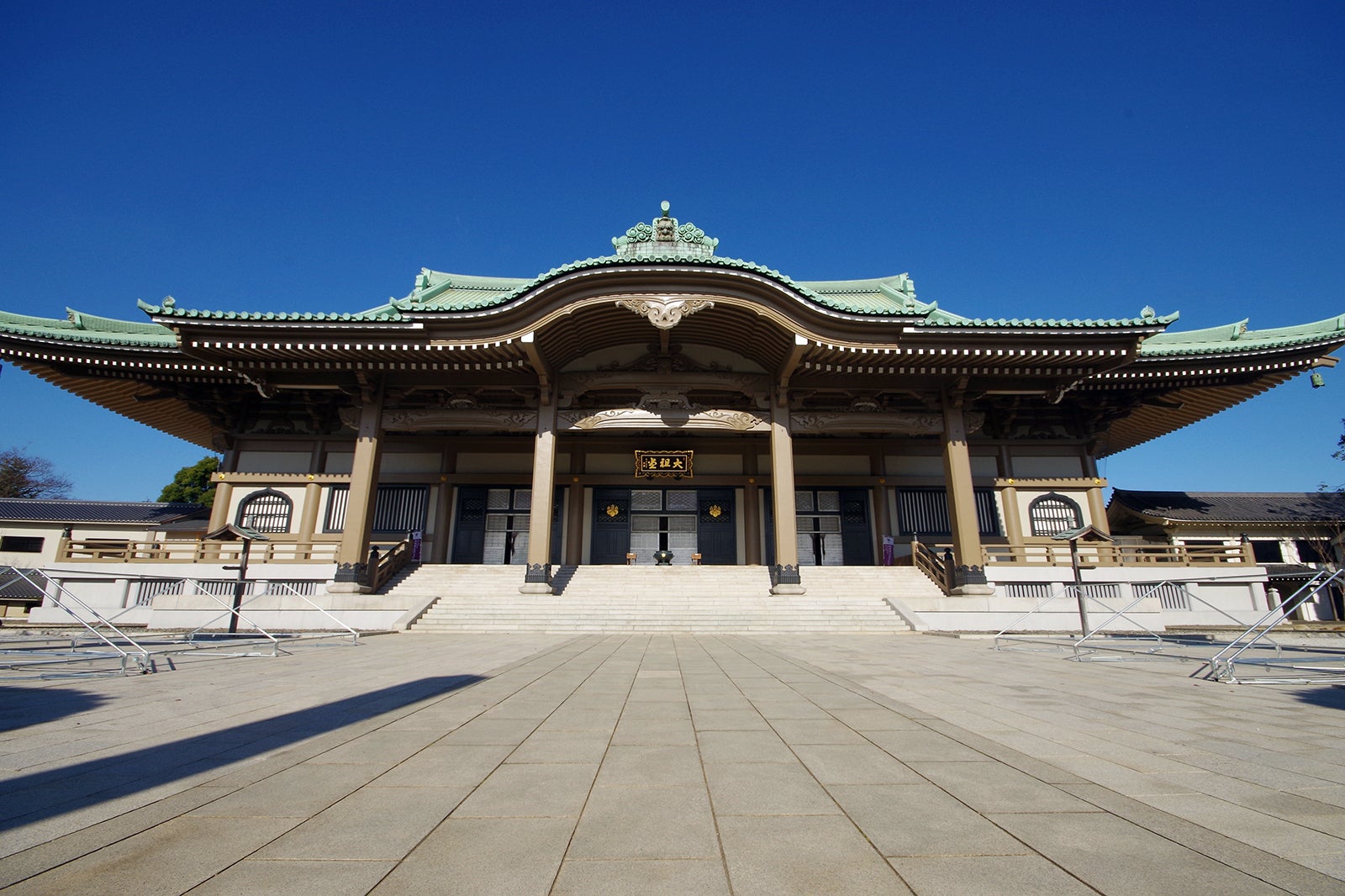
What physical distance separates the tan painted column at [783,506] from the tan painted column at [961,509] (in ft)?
13.0

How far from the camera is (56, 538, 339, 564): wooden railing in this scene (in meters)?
13.8

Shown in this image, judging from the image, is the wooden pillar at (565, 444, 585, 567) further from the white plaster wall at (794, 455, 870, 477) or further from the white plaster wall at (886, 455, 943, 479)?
the white plaster wall at (886, 455, 943, 479)

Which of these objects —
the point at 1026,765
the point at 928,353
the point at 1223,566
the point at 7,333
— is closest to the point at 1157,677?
the point at 1026,765

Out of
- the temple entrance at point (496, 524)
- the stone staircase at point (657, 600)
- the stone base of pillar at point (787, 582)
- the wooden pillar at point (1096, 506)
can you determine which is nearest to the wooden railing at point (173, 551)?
the stone staircase at point (657, 600)

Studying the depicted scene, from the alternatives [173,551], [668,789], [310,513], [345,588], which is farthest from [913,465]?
[173,551]

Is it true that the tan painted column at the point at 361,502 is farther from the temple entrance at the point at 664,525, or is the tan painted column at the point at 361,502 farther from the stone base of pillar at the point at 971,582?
the stone base of pillar at the point at 971,582

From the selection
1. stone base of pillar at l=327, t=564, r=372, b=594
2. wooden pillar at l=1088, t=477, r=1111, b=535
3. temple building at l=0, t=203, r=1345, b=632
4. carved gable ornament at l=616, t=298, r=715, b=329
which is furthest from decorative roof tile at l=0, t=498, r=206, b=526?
wooden pillar at l=1088, t=477, r=1111, b=535

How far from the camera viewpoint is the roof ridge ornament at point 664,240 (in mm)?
18500

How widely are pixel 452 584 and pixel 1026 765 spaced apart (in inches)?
554

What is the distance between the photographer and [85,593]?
1362 centimetres

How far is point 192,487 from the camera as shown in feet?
125

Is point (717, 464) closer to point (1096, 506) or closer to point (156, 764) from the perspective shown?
point (1096, 506)

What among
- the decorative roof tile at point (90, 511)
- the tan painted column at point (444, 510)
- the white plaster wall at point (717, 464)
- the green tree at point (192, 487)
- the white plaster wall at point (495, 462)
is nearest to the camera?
the tan painted column at point (444, 510)

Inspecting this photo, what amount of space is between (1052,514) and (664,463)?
444 inches
